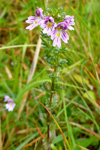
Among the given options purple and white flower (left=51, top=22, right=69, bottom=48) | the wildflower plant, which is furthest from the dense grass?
purple and white flower (left=51, top=22, right=69, bottom=48)

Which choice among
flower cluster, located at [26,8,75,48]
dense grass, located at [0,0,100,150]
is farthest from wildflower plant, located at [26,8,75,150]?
dense grass, located at [0,0,100,150]

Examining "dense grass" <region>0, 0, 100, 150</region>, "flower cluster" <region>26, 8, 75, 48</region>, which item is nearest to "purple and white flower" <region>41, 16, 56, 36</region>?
"flower cluster" <region>26, 8, 75, 48</region>

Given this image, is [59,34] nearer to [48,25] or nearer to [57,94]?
[48,25]

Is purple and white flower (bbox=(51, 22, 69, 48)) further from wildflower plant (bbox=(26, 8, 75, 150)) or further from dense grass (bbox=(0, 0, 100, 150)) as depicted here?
dense grass (bbox=(0, 0, 100, 150))

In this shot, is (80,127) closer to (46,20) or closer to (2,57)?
(46,20)

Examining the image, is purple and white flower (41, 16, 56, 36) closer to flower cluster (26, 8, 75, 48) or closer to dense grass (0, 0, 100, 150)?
flower cluster (26, 8, 75, 48)

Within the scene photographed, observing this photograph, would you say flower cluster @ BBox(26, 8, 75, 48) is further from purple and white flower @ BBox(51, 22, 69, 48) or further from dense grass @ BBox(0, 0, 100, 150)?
dense grass @ BBox(0, 0, 100, 150)

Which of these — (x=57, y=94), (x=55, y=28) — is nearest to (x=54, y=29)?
(x=55, y=28)

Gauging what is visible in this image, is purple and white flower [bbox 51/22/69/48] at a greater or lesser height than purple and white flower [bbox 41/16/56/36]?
lesser

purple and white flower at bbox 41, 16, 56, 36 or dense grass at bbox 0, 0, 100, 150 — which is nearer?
purple and white flower at bbox 41, 16, 56, 36

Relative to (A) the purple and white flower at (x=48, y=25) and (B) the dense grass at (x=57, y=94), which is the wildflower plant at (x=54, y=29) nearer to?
(A) the purple and white flower at (x=48, y=25)
